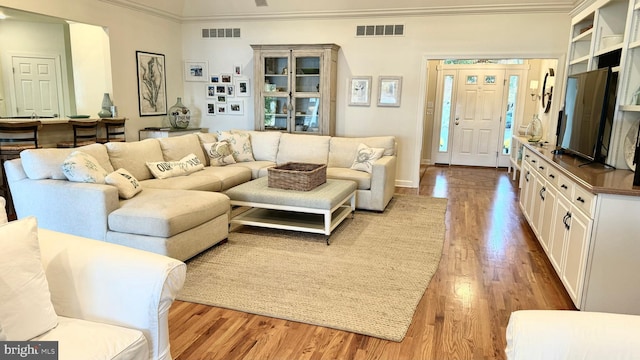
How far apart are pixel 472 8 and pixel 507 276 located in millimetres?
4104

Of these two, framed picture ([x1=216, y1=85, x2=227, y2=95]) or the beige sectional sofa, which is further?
framed picture ([x1=216, y1=85, x2=227, y2=95])

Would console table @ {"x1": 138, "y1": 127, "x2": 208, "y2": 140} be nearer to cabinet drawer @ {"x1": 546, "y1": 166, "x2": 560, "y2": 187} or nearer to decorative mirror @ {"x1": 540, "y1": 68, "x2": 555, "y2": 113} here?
cabinet drawer @ {"x1": 546, "y1": 166, "x2": 560, "y2": 187}

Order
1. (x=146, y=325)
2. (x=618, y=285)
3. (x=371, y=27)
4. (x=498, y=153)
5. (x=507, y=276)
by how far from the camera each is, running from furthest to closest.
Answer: (x=498, y=153)
(x=371, y=27)
(x=507, y=276)
(x=618, y=285)
(x=146, y=325)

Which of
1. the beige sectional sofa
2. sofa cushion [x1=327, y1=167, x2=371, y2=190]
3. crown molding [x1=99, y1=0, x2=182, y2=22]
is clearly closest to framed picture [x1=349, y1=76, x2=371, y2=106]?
sofa cushion [x1=327, y1=167, x2=371, y2=190]

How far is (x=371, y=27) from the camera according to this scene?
6332mm

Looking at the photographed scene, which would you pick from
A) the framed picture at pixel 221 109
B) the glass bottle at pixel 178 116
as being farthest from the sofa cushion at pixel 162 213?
the framed picture at pixel 221 109

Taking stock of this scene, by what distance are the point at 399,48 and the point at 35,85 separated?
6.11 m

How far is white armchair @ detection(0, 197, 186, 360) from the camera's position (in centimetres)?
161

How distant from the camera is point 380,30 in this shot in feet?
20.7

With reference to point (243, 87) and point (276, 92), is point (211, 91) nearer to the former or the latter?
point (243, 87)

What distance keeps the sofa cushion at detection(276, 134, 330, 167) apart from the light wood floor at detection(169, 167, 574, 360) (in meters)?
2.02

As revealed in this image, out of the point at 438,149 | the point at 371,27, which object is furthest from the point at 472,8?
the point at 438,149

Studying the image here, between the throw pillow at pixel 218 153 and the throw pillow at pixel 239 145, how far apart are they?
0.19m

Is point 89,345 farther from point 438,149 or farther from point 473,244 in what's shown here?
point 438,149
